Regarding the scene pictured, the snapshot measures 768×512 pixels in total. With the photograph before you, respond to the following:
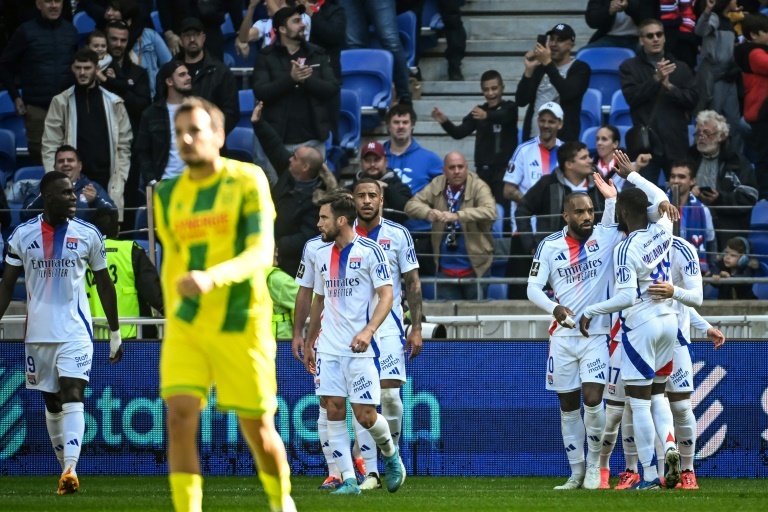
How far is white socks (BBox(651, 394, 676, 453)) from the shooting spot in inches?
416

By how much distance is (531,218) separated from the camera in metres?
14.7

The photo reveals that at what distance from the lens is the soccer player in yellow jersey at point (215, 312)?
22.1ft

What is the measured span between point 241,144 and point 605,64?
189 inches

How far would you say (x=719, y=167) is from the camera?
15812mm

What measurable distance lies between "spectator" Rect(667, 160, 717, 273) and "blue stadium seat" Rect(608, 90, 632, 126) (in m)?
2.50

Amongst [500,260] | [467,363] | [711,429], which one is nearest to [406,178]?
[500,260]

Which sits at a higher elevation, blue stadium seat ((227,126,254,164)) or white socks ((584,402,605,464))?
blue stadium seat ((227,126,254,164))

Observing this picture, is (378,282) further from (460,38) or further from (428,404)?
(460,38)

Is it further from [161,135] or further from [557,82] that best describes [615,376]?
[161,135]

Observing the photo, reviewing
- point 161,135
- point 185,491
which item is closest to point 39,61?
point 161,135

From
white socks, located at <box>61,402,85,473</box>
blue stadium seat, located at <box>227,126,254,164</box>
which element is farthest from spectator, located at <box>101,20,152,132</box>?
white socks, located at <box>61,402,85,473</box>

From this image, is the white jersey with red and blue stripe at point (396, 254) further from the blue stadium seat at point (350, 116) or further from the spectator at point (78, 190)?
the blue stadium seat at point (350, 116)

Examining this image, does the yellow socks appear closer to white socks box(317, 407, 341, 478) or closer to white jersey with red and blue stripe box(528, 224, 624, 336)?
white socks box(317, 407, 341, 478)

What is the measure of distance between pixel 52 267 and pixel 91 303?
8.09 ft
